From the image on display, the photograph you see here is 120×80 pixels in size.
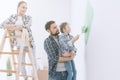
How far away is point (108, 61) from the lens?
5.30 feet

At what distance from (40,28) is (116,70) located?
111 inches

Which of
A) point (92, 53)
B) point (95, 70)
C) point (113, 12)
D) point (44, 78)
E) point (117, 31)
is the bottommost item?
point (44, 78)

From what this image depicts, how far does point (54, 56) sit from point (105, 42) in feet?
2.45

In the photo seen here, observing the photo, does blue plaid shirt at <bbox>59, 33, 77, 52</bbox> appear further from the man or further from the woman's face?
the woman's face

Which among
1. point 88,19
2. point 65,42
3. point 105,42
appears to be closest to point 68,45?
point 65,42

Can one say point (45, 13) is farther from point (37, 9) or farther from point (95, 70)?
point (95, 70)

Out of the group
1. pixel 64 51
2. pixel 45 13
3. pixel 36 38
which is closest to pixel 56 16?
pixel 45 13

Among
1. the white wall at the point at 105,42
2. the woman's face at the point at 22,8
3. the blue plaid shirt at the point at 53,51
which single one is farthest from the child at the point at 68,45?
the woman's face at the point at 22,8

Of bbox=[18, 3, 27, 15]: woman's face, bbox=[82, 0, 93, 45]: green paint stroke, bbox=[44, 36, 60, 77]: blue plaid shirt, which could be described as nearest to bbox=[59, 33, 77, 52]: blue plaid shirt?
bbox=[44, 36, 60, 77]: blue plaid shirt

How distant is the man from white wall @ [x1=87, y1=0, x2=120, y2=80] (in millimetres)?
307

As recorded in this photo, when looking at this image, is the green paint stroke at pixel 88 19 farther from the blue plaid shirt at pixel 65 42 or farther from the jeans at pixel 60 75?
the jeans at pixel 60 75

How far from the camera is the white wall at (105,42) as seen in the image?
1463 mm

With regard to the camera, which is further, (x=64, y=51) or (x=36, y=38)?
(x=36, y=38)

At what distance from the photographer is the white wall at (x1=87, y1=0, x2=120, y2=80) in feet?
4.80
